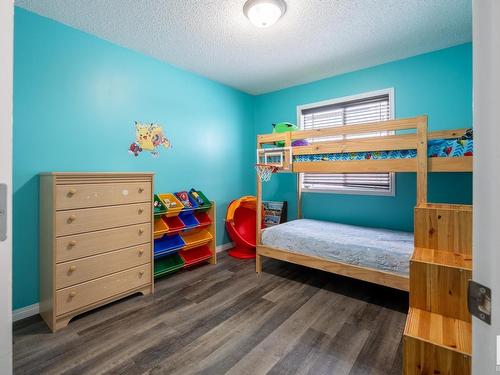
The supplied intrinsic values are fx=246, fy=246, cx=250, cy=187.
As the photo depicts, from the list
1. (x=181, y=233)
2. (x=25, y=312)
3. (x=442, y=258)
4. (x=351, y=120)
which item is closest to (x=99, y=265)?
(x=25, y=312)

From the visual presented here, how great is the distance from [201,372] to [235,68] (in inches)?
125

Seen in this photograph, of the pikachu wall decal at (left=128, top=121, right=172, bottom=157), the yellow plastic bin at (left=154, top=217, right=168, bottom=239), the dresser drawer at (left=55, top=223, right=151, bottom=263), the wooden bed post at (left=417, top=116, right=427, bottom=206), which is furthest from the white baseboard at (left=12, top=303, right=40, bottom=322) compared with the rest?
the wooden bed post at (left=417, top=116, right=427, bottom=206)

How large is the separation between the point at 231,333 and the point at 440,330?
1314 mm

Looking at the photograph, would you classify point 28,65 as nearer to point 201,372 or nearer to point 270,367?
point 201,372

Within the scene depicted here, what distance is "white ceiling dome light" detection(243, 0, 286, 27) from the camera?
75.7 inches

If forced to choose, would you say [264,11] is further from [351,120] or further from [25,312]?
[25,312]

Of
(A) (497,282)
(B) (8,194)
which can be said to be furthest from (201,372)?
(A) (497,282)

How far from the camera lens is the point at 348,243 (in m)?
2.34

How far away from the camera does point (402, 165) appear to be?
2174 mm

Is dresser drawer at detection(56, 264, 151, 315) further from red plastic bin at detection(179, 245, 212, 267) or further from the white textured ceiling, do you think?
the white textured ceiling

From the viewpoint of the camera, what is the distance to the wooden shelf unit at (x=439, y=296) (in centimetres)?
110

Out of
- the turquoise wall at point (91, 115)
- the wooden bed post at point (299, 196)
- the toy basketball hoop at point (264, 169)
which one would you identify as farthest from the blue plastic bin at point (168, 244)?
the wooden bed post at point (299, 196)

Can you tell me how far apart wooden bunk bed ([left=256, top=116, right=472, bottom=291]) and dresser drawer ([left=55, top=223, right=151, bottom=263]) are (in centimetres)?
133

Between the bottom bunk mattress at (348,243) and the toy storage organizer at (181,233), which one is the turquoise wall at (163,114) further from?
the bottom bunk mattress at (348,243)
